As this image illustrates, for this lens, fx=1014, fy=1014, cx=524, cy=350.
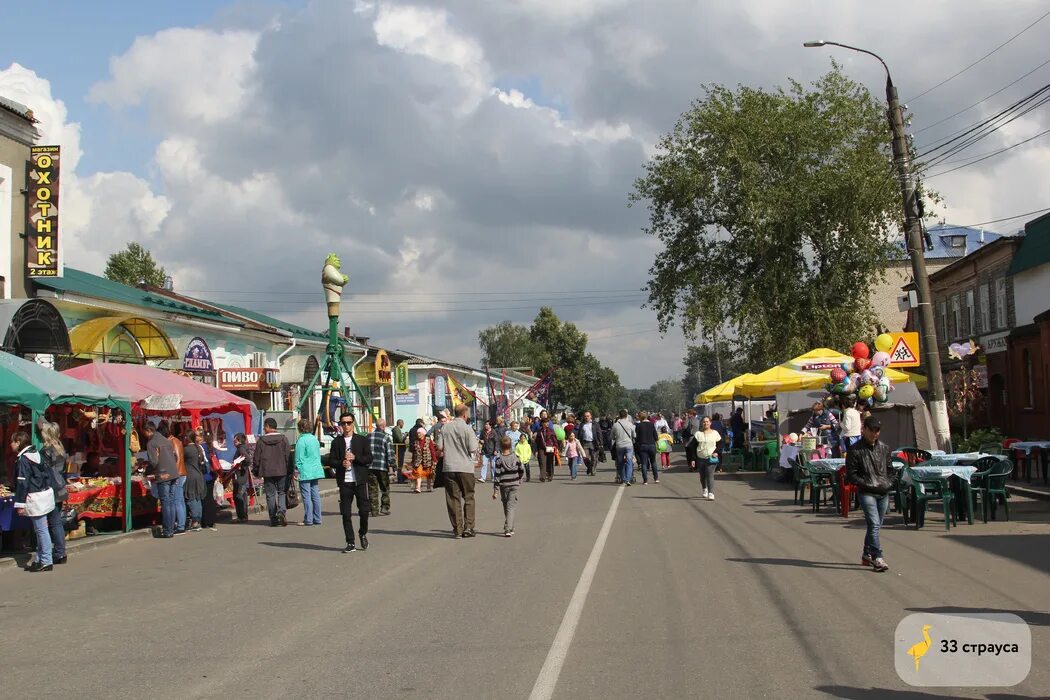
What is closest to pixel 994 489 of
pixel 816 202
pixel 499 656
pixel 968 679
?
pixel 968 679

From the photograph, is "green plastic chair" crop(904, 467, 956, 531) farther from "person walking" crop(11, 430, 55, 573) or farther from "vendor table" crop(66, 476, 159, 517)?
"vendor table" crop(66, 476, 159, 517)

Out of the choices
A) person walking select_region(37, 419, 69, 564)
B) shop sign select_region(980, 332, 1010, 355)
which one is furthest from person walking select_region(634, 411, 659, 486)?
shop sign select_region(980, 332, 1010, 355)

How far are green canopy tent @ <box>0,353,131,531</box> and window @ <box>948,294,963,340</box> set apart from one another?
35294 millimetres

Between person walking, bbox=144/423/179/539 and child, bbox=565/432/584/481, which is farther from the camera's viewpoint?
child, bbox=565/432/584/481

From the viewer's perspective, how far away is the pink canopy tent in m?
17.3

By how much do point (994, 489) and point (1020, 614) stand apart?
287 inches

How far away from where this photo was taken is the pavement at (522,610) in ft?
21.0

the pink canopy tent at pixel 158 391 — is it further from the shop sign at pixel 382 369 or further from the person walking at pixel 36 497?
the shop sign at pixel 382 369

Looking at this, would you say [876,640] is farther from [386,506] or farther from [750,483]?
[750,483]

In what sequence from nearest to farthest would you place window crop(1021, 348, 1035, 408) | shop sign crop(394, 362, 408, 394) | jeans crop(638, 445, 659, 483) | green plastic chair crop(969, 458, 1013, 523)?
green plastic chair crop(969, 458, 1013, 523), jeans crop(638, 445, 659, 483), window crop(1021, 348, 1035, 408), shop sign crop(394, 362, 408, 394)

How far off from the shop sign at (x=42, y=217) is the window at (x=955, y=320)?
34.4 metres

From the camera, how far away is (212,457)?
17.9 m

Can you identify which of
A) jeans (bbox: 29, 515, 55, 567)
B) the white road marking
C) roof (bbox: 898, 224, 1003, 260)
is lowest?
the white road marking

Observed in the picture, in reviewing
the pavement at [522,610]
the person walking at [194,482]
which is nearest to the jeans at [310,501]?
the person walking at [194,482]
